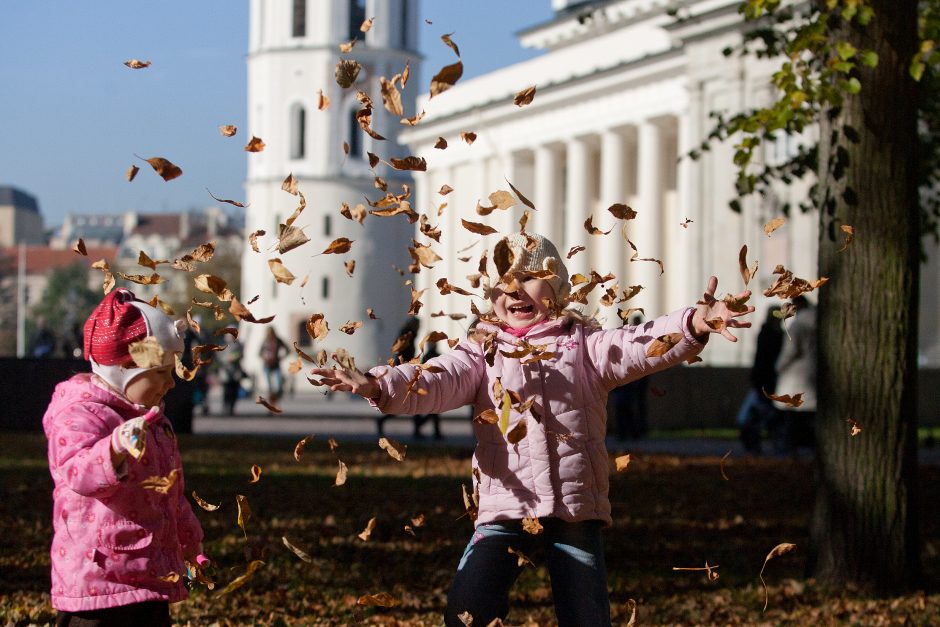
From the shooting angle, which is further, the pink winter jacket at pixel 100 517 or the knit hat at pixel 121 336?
the knit hat at pixel 121 336

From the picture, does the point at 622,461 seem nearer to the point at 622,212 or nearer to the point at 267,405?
the point at 622,212

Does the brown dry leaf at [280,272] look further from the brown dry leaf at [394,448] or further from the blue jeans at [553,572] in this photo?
the blue jeans at [553,572]

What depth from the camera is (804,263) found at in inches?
1694

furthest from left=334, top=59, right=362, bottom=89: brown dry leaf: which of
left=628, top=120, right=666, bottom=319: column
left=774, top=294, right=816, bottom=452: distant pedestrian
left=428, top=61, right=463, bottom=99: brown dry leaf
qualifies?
left=628, top=120, right=666, bottom=319: column

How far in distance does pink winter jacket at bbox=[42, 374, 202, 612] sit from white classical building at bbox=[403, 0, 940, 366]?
117 feet

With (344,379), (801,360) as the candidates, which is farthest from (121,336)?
(801,360)

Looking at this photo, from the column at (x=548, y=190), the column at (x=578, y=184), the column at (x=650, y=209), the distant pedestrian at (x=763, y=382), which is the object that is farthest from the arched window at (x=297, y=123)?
the distant pedestrian at (x=763, y=382)

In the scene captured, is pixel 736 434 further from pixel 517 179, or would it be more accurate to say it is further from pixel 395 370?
pixel 517 179

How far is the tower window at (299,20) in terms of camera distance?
8831 centimetres

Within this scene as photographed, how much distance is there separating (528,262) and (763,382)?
14.3 metres

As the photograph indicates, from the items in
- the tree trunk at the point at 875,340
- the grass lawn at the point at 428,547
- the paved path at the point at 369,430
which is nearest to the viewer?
the grass lawn at the point at 428,547

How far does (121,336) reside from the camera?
4.98 meters

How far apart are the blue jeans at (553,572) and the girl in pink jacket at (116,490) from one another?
91cm

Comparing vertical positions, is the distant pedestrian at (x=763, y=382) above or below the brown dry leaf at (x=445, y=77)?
below
